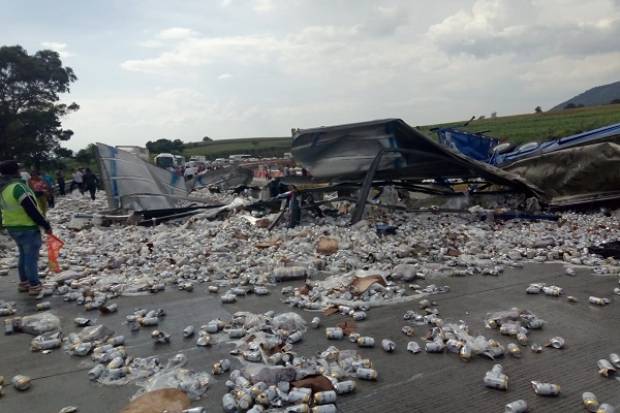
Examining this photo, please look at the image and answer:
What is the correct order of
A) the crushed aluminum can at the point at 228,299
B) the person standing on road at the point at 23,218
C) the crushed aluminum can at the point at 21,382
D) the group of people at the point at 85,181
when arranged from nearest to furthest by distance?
the crushed aluminum can at the point at 21,382 → the crushed aluminum can at the point at 228,299 → the person standing on road at the point at 23,218 → the group of people at the point at 85,181

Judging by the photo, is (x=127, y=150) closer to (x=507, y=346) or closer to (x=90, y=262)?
(x=90, y=262)

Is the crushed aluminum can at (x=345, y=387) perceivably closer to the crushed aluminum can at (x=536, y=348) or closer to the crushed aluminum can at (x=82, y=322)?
the crushed aluminum can at (x=536, y=348)

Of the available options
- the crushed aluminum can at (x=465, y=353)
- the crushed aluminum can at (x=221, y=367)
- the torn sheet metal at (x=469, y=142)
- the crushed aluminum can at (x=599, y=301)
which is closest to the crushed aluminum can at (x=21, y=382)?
the crushed aluminum can at (x=221, y=367)

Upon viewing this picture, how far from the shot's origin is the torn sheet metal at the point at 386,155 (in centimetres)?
843

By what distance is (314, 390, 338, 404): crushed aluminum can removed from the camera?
2.83 metres

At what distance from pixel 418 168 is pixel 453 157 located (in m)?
0.85

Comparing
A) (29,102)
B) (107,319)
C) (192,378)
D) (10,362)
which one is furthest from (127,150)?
(29,102)

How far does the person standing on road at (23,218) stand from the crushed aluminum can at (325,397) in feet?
13.1

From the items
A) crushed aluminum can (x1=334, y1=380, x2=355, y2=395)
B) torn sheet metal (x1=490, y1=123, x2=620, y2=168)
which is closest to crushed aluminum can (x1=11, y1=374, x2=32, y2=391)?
crushed aluminum can (x1=334, y1=380, x2=355, y2=395)

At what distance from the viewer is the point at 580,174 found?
30.2ft

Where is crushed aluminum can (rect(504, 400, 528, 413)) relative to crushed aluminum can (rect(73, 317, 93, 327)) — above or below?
below

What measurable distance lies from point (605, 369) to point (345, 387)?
65.7 inches

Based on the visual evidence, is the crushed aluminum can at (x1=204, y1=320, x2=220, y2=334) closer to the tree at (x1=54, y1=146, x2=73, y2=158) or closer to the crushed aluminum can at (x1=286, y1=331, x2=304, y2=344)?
the crushed aluminum can at (x1=286, y1=331, x2=304, y2=344)

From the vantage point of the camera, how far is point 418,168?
9328mm
